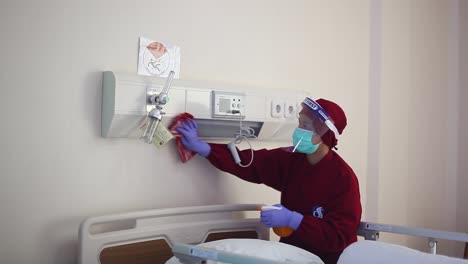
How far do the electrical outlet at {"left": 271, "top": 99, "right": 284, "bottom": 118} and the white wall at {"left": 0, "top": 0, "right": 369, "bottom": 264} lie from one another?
0.16 m

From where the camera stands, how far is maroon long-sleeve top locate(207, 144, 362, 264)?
181 centimetres

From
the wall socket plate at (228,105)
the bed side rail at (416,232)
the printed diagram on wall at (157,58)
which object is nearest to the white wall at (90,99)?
the printed diagram on wall at (157,58)

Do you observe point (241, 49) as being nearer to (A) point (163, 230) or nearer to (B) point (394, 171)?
(A) point (163, 230)

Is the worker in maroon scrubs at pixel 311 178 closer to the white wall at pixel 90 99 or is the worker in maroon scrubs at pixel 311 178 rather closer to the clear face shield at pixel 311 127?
the clear face shield at pixel 311 127

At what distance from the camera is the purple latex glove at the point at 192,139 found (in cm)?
184

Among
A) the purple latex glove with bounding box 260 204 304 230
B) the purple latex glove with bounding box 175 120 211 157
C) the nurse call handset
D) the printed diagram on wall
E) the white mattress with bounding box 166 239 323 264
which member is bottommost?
the white mattress with bounding box 166 239 323 264

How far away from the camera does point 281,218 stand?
177cm

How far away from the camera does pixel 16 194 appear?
5.09 ft

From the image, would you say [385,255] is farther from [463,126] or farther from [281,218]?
[463,126]

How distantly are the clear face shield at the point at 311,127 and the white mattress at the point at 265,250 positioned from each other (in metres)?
0.46

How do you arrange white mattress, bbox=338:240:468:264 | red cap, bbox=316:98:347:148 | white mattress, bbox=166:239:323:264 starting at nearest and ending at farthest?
white mattress, bbox=338:240:468:264 < white mattress, bbox=166:239:323:264 < red cap, bbox=316:98:347:148

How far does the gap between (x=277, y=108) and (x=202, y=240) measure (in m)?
0.69

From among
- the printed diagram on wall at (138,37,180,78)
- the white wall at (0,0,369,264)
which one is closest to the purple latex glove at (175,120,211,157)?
the white wall at (0,0,369,264)

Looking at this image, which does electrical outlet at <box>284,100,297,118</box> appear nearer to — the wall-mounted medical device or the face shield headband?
the wall-mounted medical device
